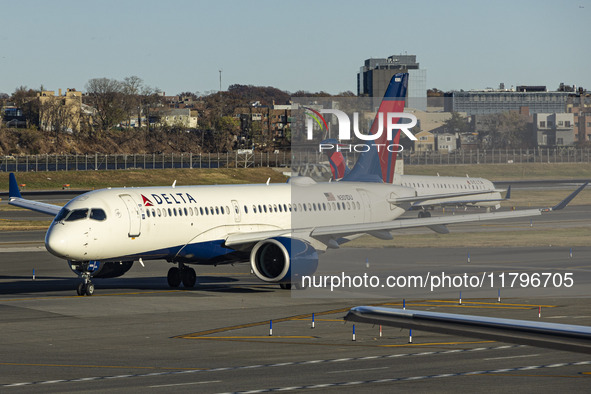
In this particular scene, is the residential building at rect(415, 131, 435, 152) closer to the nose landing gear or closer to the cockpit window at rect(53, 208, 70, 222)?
the nose landing gear

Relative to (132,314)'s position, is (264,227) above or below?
above

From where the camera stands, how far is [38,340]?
91.5ft

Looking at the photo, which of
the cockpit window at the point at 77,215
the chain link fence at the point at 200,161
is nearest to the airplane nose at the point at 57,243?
the cockpit window at the point at 77,215

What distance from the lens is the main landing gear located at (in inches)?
1645

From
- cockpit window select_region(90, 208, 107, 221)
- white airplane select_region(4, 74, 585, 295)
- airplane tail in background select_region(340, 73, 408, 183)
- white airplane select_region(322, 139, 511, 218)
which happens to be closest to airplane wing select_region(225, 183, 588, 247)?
white airplane select_region(4, 74, 585, 295)

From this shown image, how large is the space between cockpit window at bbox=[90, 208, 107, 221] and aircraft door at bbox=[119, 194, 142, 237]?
3.61 feet

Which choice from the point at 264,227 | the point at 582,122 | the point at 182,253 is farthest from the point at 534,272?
the point at 582,122

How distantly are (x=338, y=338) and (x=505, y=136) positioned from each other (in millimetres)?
40468

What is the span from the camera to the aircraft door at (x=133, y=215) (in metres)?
37.7

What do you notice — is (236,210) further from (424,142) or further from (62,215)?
(424,142)

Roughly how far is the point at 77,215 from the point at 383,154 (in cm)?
2236

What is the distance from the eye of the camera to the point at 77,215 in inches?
1453

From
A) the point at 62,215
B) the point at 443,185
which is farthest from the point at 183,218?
the point at 443,185

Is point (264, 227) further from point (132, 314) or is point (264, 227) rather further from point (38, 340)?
point (38, 340)
